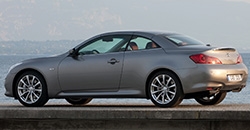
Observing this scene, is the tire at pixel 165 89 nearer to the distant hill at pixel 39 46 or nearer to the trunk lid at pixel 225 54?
the trunk lid at pixel 225 54

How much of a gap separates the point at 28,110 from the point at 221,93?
11.1 ft

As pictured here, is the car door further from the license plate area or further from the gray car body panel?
the license plate area

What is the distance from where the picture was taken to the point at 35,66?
1312cm

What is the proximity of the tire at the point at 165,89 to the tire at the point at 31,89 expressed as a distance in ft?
6.24

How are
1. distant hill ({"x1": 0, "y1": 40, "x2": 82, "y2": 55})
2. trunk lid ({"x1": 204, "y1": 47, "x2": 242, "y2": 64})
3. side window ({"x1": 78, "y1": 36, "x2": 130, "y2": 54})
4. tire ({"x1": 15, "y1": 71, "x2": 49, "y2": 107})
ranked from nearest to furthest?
1. trunk lid ({"x1": 204, "y1": 47, "x2": 242, "y2": 64})
2. side window ({"x1": 78, "y1": 36, "x2": 130, "y2": 54})
3. tire ({"x1": 15, "y1": 71, "x2": 49, "y2": 107})
4. distant hill ({"x1": 0, "y1": 40, "x2": 82, "y2": 55})

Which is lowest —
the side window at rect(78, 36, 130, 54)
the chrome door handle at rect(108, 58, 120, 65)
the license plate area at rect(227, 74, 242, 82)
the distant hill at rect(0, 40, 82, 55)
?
the distant hill at rect(0, 40, 82, 55)

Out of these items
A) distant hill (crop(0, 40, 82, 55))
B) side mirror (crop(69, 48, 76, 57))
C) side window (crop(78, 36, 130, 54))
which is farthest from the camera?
distant hill (crop(0, 40, 82, 55))

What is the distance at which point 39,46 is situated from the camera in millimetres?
172125

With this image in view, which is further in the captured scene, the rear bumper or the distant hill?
the distant hill

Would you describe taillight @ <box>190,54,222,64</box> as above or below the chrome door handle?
above

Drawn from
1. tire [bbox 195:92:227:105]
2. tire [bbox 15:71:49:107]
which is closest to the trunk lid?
tire [bbox 195:92:227:105]

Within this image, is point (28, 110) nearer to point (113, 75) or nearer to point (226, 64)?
point (113, 75)

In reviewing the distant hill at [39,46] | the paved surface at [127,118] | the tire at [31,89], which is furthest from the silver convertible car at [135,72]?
the distant hill at [39,46]

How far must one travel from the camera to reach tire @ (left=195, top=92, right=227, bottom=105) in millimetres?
13047
